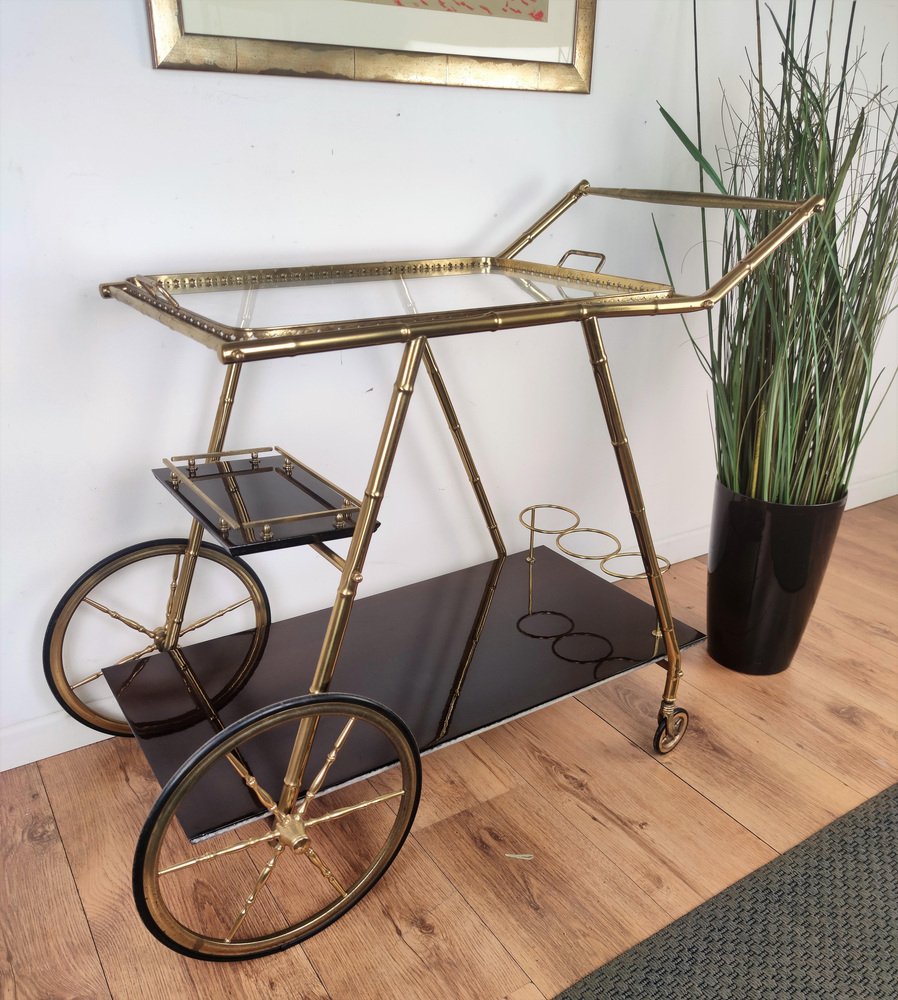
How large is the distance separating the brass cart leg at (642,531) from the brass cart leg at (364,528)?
0.33 m

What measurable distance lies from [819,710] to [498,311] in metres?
1.34

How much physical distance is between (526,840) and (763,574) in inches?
33.6

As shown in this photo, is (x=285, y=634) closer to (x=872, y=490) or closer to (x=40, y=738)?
(x=40, y=738)

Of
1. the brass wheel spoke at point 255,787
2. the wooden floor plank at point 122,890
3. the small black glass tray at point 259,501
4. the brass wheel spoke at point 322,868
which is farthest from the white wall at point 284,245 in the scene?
the brass wheel spoke at point 322,868

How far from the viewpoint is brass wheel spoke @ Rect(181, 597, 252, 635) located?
1.85m

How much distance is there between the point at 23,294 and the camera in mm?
1532

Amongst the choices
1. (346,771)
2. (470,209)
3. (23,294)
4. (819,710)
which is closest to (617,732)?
(819,710)

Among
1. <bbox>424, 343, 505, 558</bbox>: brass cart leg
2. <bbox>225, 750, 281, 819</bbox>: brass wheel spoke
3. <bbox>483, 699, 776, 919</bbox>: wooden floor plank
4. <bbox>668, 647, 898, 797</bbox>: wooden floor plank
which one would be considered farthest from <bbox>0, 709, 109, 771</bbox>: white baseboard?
<bbox>668, 647, 898, 797</bbox>: wooden floor plank

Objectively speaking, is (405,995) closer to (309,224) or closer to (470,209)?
(309,224)

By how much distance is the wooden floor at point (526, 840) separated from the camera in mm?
1404

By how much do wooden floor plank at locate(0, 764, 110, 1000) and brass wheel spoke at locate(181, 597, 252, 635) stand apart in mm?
414

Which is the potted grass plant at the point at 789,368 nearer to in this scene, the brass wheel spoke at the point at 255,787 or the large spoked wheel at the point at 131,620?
the large spoked wheel at the point at 131,620

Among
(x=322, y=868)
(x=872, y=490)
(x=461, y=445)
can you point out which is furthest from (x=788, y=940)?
(x=872, y=490)

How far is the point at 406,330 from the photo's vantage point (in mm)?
1235
